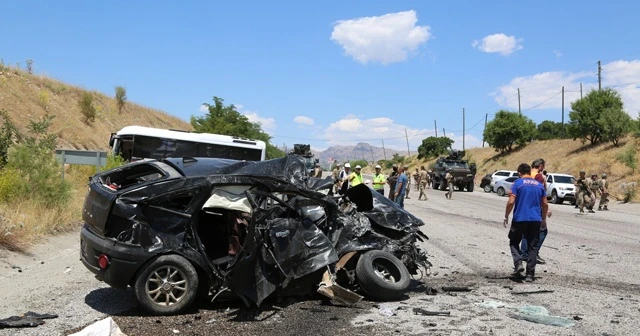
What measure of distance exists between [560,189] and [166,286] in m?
28.6

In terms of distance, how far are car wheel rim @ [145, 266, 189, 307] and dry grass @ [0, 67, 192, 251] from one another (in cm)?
431

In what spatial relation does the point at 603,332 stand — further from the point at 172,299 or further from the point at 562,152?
the point at 562,152

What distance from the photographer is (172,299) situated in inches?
238

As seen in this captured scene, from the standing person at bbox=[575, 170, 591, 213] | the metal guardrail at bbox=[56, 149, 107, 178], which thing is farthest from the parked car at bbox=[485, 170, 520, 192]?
the metal guardrail at bbox=[56, 149, 107, 178]

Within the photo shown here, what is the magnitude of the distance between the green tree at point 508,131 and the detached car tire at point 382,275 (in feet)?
204

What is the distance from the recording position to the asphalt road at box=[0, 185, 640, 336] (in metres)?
5.62

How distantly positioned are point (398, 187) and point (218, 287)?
10.4m

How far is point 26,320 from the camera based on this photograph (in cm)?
565

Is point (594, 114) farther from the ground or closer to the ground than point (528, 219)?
farther from the ground

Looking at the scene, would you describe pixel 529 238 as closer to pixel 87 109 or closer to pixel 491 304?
pixel 491 304

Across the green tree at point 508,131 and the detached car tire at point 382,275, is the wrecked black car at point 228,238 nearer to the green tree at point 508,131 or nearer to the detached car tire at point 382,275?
the detached car tire at point 382,275

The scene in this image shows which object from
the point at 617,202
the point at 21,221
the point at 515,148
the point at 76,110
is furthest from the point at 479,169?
the point at 21,221

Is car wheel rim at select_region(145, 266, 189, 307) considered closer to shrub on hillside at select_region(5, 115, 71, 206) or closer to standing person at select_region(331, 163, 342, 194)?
standing person at select_region(331, 163, 342, 194)

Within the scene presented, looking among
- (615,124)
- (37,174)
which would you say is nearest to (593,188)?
(37,174)
